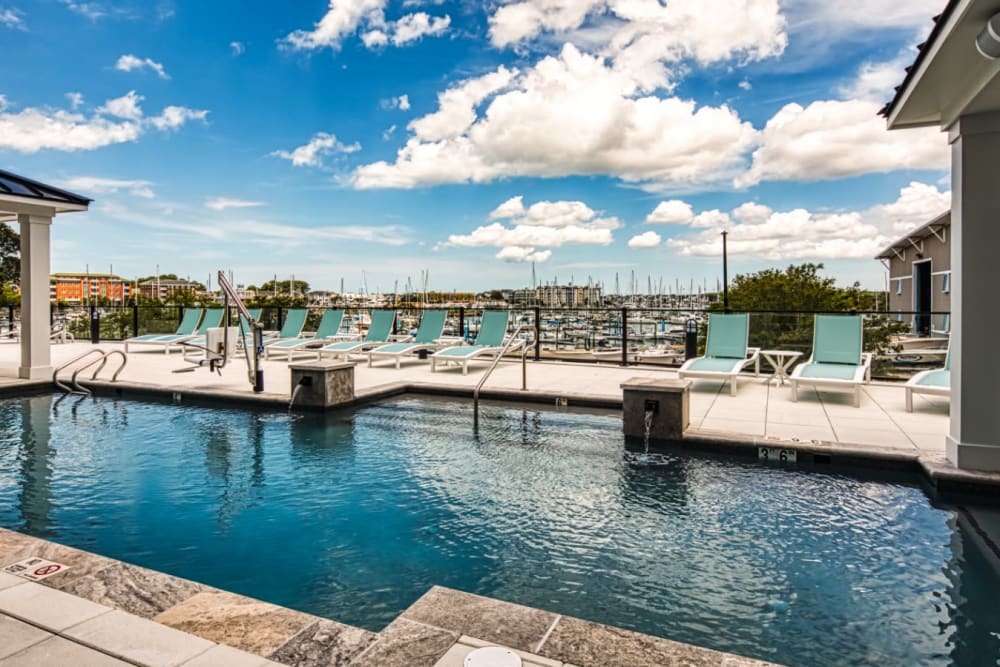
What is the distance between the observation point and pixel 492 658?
6.44ft

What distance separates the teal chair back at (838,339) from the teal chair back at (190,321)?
13.2 meters

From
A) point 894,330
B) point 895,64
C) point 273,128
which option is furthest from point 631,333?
point 273,128

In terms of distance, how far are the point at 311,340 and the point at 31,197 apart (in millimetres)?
5156

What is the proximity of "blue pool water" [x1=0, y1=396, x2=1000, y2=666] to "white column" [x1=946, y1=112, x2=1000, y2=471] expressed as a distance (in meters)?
0.58

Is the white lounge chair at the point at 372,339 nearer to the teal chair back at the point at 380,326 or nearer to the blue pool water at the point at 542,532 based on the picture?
the teal chair back at the point at 380,326

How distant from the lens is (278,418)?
7.12 meters

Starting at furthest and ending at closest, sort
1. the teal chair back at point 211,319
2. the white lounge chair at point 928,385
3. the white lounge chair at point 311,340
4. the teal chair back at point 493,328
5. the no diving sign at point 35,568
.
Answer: the teal chair back at point 211,319, the white lounge chair at point 311,340, the teal chair back at point 493,328, the white lounge chair at point 928,385, the no diving sign at point 35,568

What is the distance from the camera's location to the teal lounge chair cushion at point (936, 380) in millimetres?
6660

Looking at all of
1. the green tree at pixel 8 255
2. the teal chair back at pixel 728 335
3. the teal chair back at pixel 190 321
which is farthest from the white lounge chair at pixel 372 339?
the green tree at pixel 8 255

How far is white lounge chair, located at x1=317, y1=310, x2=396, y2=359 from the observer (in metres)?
11.4

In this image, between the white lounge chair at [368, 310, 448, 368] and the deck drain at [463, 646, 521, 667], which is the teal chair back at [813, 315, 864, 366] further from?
the deck drain at [463, 646, 521, 667]

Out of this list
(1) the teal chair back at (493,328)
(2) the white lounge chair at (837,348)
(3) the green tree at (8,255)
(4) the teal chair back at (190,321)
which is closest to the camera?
(2) the white lounge chair at (837,348)

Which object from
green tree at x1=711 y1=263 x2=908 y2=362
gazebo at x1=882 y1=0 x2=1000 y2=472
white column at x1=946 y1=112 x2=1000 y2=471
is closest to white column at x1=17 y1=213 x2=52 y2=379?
gazebo at x1=882 y1=0 x2=1000 y2=472

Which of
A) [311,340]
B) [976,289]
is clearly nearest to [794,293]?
[311,340]
